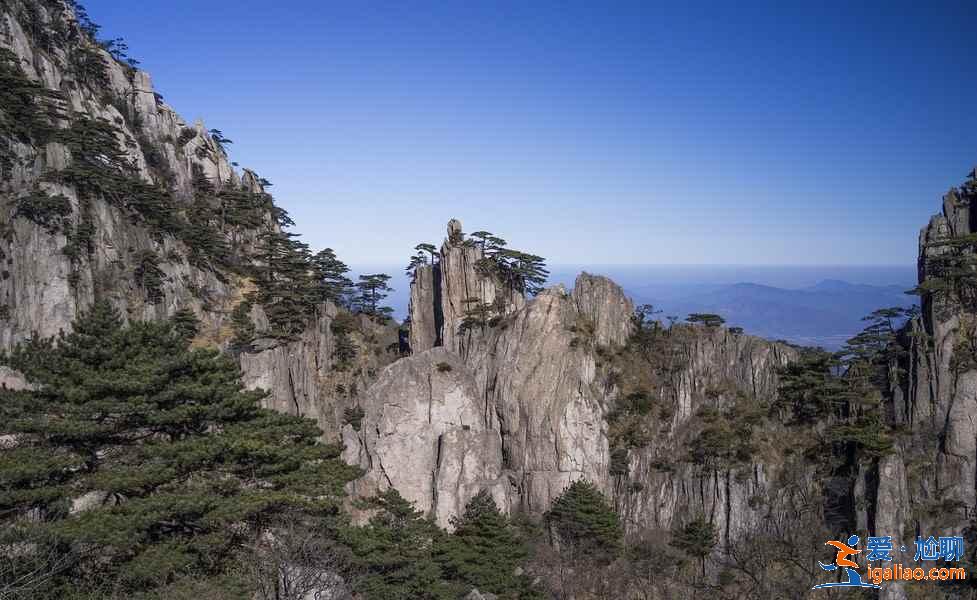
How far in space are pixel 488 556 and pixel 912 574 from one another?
27633 mm

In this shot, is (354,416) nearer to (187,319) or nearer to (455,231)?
(187,319)

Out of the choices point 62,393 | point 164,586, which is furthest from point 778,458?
point 62,393

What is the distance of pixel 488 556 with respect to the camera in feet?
111

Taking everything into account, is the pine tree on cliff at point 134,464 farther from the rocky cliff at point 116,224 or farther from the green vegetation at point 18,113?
the green vegetation at point 18,113

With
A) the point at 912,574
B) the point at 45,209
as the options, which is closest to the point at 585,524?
the point at 912,574

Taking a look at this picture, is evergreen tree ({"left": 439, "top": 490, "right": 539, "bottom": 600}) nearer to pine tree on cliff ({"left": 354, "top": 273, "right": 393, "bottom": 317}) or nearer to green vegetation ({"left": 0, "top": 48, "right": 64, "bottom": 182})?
pine tree on cliff ({"left": 354, "top": 273, "right": 393, "bottom": 317})

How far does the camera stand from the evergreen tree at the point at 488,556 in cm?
3281

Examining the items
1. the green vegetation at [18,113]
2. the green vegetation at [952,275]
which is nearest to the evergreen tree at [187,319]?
the green vegetation at [18,113]

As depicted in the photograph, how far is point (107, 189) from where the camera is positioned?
45906 mm

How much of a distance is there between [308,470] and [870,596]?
118 ft

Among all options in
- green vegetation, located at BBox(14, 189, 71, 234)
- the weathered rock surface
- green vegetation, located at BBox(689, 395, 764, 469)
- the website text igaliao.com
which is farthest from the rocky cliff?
the website text igaliao.com

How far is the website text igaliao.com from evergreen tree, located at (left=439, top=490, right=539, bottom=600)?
2188 cm

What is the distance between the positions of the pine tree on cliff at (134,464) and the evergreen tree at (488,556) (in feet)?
47.0

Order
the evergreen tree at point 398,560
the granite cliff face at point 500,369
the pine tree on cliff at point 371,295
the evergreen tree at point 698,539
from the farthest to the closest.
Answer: the pine tree on cliff at point 371,295 → the evergreen tree at point 698,539 → the granite cliff face at point 500,369 → the evergreen tree at point 398,560
